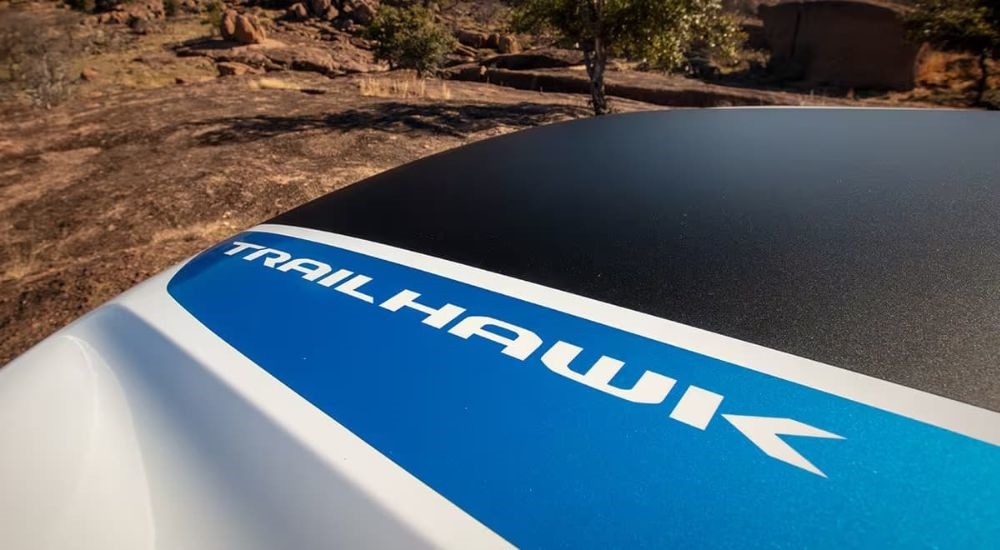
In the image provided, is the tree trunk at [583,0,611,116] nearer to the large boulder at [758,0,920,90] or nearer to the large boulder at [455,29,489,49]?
the large boulder at [758,0,920,90]

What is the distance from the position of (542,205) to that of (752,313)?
0.83 metres

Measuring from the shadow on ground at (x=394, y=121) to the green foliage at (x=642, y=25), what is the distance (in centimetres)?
165

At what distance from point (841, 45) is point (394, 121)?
21702mm

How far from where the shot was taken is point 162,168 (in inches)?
247

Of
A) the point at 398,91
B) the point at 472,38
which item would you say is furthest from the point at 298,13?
the point at 398,91

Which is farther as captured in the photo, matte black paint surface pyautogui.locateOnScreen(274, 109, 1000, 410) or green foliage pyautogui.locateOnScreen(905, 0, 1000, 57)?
green foliage pyautogui.locateOnScreen(905, 0, 1000, 57)

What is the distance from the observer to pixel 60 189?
5.80 metres

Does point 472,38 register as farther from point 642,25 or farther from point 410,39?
point 642,25

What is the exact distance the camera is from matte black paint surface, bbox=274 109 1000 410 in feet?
2.98

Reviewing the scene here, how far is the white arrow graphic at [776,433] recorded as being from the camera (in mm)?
706

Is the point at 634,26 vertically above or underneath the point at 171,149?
→ above

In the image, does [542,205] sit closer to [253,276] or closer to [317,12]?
[253,276]

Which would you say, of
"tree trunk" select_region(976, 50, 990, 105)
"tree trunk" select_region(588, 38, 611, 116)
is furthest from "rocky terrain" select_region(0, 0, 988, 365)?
"tree trunk" select_region(976, 50, 990, 105)

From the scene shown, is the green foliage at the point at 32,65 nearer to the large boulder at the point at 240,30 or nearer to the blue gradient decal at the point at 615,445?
the large boulder at the point at 240,30
